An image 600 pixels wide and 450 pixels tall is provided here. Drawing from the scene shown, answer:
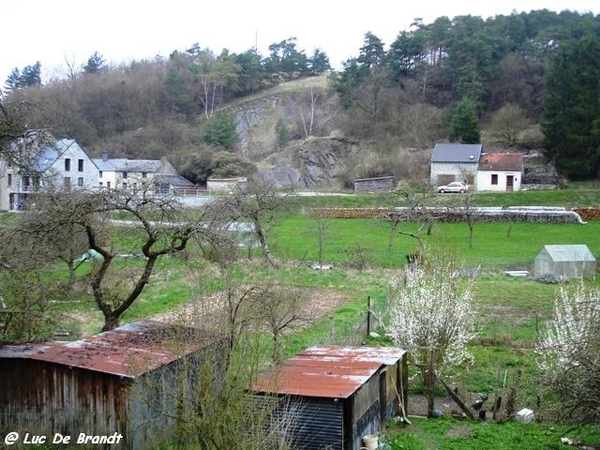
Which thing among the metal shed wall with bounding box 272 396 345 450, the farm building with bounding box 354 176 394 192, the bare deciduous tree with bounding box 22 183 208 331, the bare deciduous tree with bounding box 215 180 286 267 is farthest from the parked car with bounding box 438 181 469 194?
the metal shed wall with bounding box 272 396 345 450

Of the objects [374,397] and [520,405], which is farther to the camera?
[520,405]

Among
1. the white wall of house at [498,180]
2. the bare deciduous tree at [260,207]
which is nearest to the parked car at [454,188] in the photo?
the white wall of house at [498,180]

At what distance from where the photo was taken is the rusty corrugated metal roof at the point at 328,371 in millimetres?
11828

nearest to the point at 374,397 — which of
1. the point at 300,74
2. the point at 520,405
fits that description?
the point at 520,405

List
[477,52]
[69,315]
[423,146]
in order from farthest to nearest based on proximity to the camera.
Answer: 1. [477,52]
2. [423,146]
3. [69,315]

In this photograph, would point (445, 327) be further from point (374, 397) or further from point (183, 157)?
point (183, 157)

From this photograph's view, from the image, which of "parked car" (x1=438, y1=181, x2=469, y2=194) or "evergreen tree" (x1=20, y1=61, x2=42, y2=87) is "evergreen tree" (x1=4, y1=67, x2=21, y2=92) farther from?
"parked car" (x1=438, y1=181, x2=469, y2=194)

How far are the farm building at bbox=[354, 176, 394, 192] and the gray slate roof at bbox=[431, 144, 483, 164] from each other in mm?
4674

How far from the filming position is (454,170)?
60.3 metres

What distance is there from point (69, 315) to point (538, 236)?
30298 mm

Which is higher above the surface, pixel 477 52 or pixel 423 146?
pixel 477 52

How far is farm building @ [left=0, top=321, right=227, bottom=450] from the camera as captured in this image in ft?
38.8

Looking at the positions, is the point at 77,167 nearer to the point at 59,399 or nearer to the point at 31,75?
the point at 59,399

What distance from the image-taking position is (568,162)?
5734 centimetres
